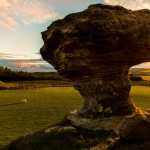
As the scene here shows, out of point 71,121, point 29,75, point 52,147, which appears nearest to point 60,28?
point 71,121

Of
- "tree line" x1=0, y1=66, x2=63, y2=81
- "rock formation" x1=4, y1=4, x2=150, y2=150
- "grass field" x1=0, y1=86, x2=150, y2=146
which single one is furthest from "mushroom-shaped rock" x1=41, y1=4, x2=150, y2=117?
"tree line" x1=0, y1=66, x2=63, y2=81

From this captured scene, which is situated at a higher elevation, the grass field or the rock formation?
the rock formation

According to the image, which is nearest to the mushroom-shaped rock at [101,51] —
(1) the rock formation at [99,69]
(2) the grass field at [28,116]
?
(1) the rock formation at [99,69]

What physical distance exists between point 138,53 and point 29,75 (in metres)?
64.1

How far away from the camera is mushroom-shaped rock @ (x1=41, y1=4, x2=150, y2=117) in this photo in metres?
23.4

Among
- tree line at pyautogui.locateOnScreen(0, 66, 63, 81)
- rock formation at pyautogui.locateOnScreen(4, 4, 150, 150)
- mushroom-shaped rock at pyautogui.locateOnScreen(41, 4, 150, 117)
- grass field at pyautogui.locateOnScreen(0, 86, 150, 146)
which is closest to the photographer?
rock formation at pyautogui.locateOnScreen(4, 4, 150, 150)

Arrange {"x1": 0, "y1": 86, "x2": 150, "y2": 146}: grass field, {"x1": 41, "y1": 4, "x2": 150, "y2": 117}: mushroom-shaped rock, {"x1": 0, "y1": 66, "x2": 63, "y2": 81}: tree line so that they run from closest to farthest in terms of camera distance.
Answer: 1. {"x1": 41, "y1": 4, "x2": 150, "y2": 117}: mushroom-shaped rock
2. {"x1": 0, "y1": 86, "x2": 150, "y2": 146}: grass field
3. {"x1": 0, "y1": 66, "x2": 63, "y2": 81}: tree line

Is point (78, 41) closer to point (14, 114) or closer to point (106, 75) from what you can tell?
point (106, 75)

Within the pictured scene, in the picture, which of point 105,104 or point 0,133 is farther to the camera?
point 0,133

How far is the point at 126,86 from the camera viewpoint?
25.3m

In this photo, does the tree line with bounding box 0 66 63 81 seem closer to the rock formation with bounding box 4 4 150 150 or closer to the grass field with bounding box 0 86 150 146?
the grass field with bounding box 0 86 150 146

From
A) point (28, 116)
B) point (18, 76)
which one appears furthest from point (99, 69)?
point (18, 76)

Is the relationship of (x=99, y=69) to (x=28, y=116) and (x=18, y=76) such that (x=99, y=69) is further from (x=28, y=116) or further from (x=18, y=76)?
(x=18, y=76)

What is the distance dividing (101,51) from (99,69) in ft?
3.81
